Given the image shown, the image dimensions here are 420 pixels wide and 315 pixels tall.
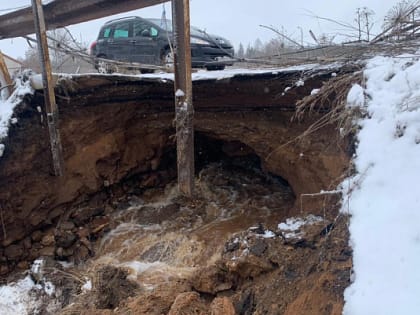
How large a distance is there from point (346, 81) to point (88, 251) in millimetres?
3671

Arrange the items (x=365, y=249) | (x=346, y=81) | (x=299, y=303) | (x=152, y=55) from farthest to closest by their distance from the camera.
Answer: (x=152, y=55)
(x=346, y=81)
(x=299, y=303)
(x=365, y=249)

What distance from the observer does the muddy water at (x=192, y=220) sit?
4.21 m

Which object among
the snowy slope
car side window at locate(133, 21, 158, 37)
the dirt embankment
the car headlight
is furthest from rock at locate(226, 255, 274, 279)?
car side window at locate(133, 21, 158, 37)

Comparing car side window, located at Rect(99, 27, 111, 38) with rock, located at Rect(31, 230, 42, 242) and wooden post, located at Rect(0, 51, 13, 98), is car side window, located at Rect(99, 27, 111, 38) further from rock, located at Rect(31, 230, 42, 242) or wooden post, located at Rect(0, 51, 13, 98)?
rock, located at Rect(31, 230, 42, 242)

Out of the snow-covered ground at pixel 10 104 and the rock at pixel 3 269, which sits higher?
the snow-covered ground at pixel 10 104

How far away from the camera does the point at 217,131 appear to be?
525 centimetres

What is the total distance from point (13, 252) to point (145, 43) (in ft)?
14.8

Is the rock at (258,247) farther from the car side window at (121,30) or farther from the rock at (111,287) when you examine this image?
the car side window at (121,30)

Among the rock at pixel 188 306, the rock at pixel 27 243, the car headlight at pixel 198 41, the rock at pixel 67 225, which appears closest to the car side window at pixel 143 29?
the car headlight at pixel 198 41

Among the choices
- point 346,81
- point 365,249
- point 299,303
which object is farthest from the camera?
point 346,81

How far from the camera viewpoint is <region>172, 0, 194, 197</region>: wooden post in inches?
134

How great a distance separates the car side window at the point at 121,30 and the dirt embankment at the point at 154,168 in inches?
110

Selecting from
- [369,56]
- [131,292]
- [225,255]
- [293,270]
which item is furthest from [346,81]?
[131,292]

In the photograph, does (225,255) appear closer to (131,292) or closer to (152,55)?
(131,292)
